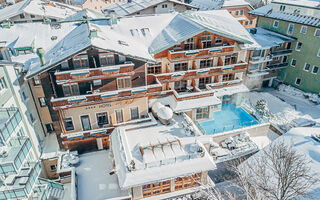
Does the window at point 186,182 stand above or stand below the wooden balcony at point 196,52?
below

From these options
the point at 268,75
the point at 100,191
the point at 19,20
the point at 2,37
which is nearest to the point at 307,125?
the point at 268,75

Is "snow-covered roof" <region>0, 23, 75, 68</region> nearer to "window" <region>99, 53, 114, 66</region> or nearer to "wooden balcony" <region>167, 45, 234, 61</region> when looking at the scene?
"window" <region>99, 53, 114, 66</region>

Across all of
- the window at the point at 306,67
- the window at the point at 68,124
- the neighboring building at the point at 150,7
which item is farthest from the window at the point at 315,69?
the window at the point at 68,124

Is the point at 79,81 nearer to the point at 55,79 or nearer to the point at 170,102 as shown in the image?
the point at 55,79

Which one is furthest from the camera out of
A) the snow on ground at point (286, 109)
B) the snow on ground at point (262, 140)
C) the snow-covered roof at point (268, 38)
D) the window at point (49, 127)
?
the snow-covered roof at point (268, 38)

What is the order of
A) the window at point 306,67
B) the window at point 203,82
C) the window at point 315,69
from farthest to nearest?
the window at point 306,67 → the window at point 315,69 → the window at point 203,82

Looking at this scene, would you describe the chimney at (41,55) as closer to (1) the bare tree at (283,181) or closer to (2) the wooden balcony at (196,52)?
(2) the wooden balcony at (196,52)

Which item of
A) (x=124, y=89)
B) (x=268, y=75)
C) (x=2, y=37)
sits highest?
(x=2, y=37)

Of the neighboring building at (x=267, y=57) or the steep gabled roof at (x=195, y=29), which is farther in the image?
the neighboring building at (x=267, y=57)
